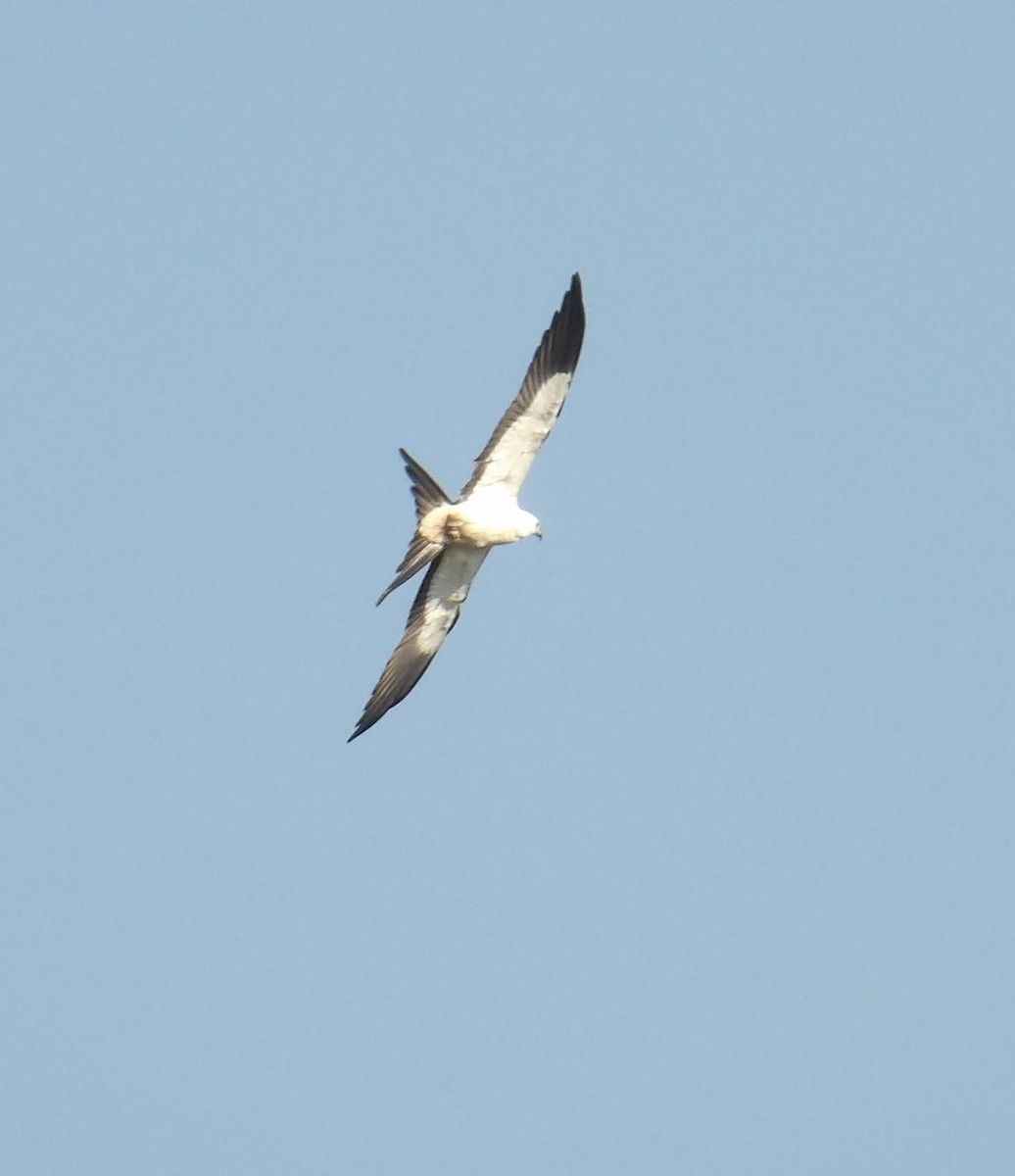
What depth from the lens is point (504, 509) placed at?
18688mm

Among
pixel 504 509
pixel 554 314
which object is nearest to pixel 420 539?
pixel 504 509

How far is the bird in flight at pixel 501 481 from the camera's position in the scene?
18266mm

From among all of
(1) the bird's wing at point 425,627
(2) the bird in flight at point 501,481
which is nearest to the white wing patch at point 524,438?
(2) the bird in flight at point 501,481

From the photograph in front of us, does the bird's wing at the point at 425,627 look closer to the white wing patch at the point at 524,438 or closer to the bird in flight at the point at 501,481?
the bird in flight at the point at 501,481

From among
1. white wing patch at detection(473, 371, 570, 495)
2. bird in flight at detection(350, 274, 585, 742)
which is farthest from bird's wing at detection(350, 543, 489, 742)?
white wing patch at detection(473, 371, 570, 495)

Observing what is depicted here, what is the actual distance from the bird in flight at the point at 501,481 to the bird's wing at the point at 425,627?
35 millimetres

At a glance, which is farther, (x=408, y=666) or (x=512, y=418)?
(x=408, y=666)

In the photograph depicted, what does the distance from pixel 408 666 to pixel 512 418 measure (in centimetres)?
258

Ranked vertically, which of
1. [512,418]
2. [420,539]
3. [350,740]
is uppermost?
[512,418]

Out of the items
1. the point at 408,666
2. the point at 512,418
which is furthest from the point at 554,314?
the point at 408,666

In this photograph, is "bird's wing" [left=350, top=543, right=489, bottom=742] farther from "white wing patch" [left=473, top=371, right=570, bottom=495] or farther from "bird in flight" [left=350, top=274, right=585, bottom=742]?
"white wing patch" [left=473, top=371, right=570, bottom=495]

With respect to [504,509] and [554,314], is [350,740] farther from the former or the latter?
[554,314]

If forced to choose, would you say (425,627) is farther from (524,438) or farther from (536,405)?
(536,405)

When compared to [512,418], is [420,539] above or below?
below
